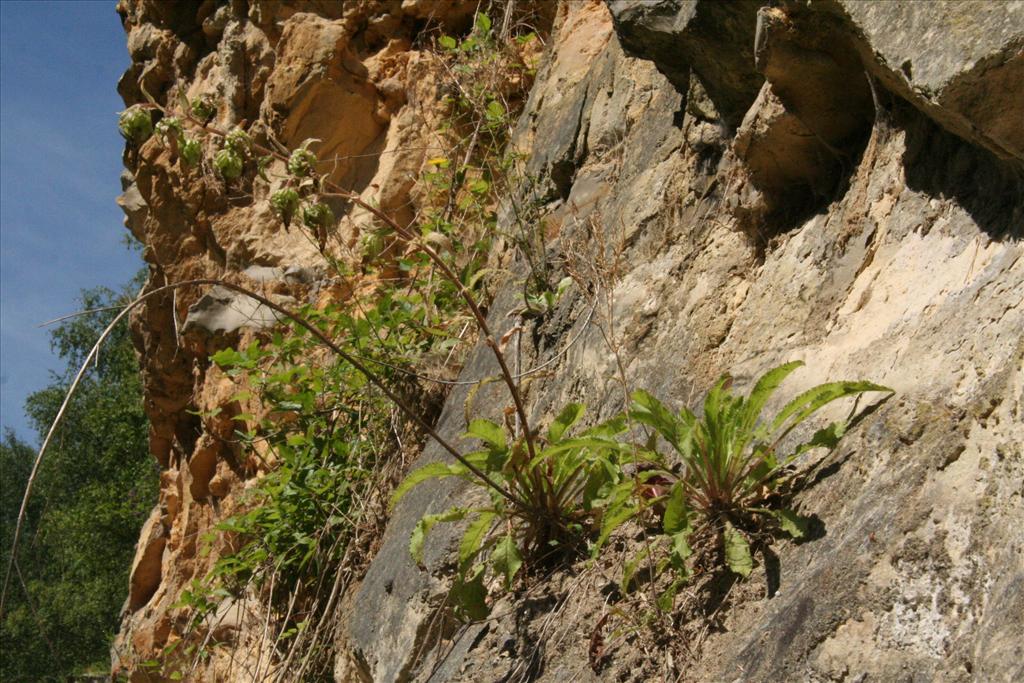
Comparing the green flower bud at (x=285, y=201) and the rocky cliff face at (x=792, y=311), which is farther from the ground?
the green flower bud at (x=285, y=201)

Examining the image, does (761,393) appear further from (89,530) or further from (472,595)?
(89,530)

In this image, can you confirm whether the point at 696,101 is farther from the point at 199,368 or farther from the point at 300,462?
the point at 199,368

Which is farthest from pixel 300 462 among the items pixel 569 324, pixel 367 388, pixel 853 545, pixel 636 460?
pixel 853 545

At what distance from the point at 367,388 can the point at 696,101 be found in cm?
217

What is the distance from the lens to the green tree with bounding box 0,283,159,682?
16969 millimetres

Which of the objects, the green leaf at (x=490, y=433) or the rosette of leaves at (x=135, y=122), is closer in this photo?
the rosette of leaves at (x=135, y=122)

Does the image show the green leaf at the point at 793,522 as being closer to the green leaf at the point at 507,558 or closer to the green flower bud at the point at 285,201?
the green leaf at the point at 507,558

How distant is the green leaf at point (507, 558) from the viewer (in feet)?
9.53

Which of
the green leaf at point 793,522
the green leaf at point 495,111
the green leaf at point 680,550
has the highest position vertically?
the green leaf at point 495,111

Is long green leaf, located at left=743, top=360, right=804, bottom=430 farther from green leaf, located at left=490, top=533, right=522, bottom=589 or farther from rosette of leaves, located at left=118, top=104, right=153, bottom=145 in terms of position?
rosette of leaves, located at left=118, top=104, right=153, bottom=145

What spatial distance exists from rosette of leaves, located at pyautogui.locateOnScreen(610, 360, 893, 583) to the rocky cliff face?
0.08 meters

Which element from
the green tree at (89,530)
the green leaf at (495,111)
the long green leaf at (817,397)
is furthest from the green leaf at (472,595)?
the green tree at (89,530)

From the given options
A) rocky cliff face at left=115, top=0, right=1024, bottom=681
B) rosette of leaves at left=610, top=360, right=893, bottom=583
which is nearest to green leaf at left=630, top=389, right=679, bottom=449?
rosette of leaves at left=610, top=360, right=893, bottom=583

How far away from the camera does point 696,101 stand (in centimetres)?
368
